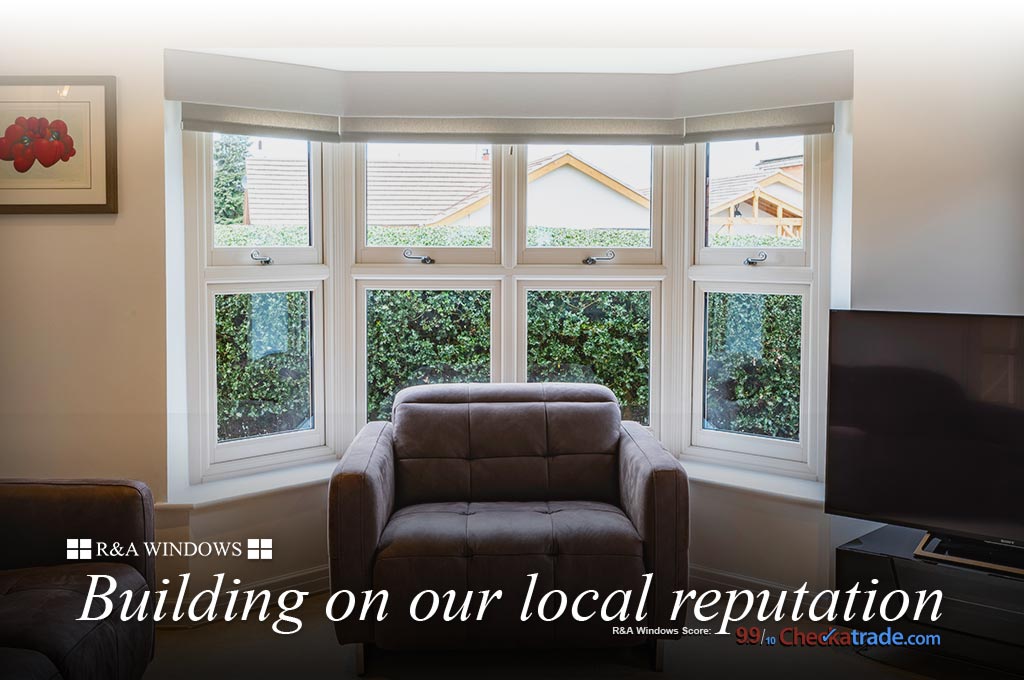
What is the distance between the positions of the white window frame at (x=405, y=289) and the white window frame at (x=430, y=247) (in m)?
0.09

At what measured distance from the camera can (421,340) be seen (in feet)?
13.0

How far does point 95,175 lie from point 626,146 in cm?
216

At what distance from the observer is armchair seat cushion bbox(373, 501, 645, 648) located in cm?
282

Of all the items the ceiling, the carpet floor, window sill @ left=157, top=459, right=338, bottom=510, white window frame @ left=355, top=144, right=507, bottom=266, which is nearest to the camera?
the carpet floor

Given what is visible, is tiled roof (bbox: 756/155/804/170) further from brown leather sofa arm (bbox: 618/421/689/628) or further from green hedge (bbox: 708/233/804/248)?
brown leather sofa arm (bbox: 618/421/689/628)

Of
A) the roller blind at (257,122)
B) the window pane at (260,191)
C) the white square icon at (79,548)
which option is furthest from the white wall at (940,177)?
the white square icon at (79,548)

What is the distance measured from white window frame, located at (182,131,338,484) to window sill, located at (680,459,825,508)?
1642mm

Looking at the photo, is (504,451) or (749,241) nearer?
(504,451)

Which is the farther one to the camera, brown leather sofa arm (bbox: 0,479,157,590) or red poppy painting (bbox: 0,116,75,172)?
red poppy painting (bbox: 0,116,75,172)

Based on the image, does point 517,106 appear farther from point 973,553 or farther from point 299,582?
point 973,553

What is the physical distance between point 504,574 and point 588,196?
184cm

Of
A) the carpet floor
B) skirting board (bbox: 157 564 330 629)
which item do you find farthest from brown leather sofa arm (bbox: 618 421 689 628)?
skirting board (bbox: 157 564 330 629)

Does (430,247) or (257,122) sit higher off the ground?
(257,122)

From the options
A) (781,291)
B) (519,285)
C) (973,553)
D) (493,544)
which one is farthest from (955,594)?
(519,285)
